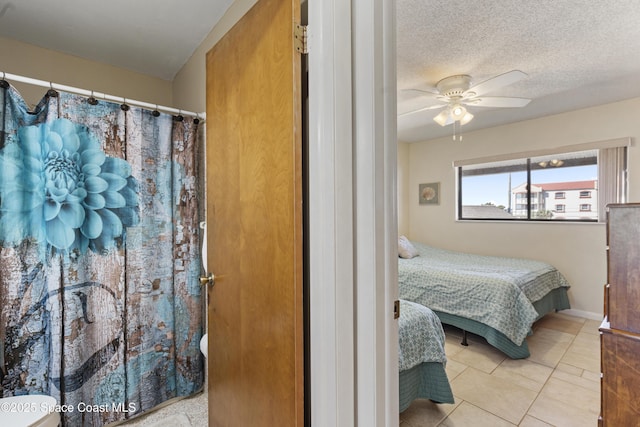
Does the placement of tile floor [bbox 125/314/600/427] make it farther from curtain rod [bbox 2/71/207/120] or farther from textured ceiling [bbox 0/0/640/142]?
textured ceiling [bbox 0/0/640/142]

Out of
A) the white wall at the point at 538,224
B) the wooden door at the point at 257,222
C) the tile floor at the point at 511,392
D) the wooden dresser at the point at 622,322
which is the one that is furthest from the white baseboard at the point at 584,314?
the wooden door at the point at 257,222

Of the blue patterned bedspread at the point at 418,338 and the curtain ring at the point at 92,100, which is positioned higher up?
the curtain ring at the point at 92,100

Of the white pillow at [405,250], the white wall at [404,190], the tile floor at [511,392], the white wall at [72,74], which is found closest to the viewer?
the tile floor at [511,392]

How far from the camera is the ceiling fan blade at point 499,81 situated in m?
2.04

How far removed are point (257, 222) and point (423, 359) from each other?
4.19 ft

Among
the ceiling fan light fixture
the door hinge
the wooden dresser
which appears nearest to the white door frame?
the door hinge

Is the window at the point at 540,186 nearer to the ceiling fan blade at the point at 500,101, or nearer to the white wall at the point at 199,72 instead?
the ceiling fan blade at the point at 500,101

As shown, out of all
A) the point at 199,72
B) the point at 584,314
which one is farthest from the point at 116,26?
the point at 584,314

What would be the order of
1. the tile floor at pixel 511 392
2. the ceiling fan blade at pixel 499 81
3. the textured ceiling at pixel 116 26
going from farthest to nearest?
the ceiling fan blade at pixel 499 81
the tile floor at pixel 511 392
the textured ceiling at pixel 116 26

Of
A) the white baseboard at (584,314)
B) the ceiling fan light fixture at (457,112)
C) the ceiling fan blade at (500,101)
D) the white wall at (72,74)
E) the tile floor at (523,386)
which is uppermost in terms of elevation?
the white wall at (72,74)

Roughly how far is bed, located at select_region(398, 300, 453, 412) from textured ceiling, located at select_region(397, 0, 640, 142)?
1.78 m

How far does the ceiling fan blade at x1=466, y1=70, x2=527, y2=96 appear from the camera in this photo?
204cm

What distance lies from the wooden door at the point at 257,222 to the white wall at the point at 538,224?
3.25 meters

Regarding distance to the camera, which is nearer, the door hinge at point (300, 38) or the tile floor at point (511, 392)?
the door hinge at point (300, 38)
